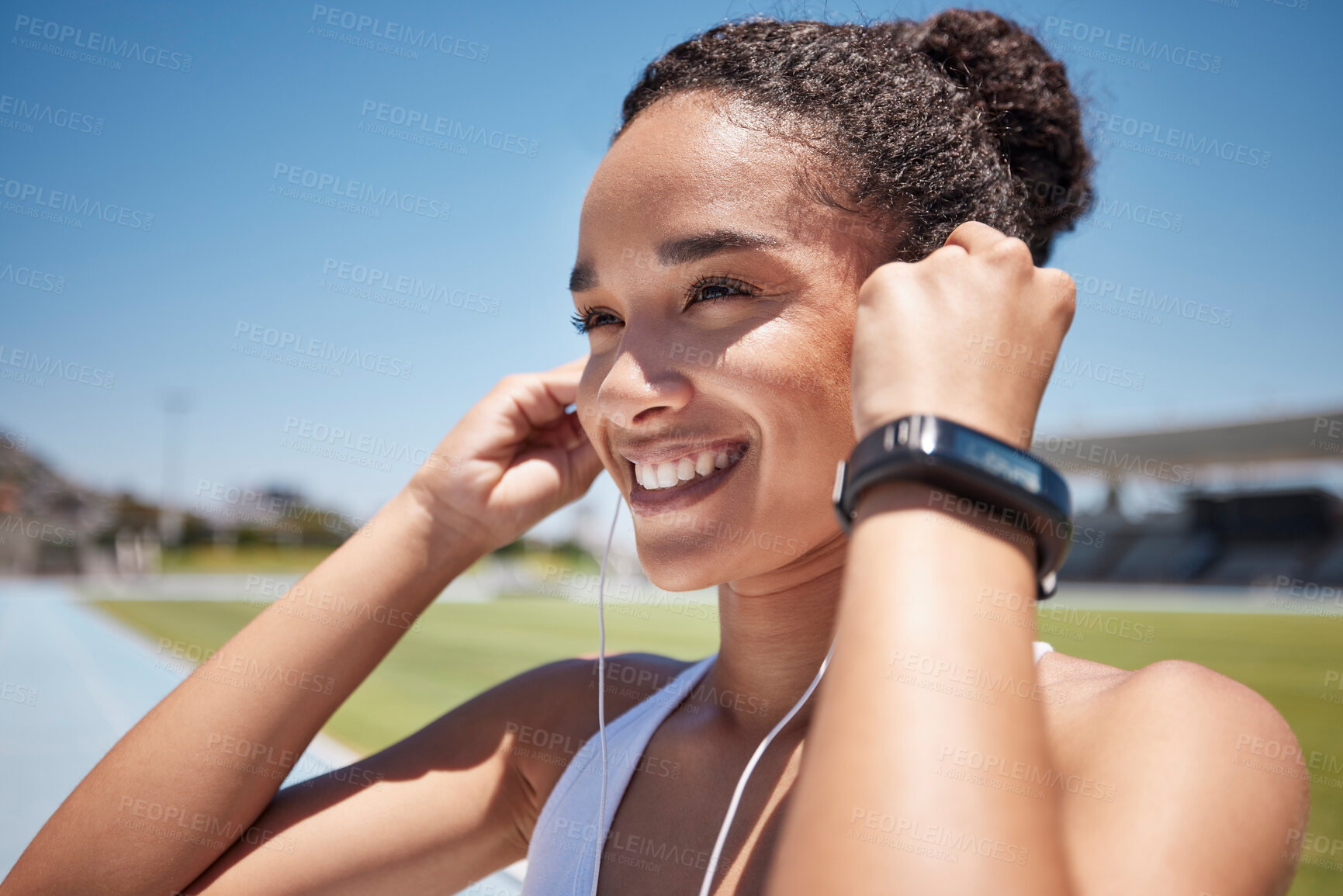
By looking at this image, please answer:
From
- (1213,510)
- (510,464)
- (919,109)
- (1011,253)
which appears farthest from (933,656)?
(1213,510)

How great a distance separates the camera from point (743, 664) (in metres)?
1.63

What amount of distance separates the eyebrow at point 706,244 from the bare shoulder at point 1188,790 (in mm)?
804

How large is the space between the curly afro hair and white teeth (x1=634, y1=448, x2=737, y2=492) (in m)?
0.47

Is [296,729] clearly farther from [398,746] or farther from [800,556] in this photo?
[800,556]

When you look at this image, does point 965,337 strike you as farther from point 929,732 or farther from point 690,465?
point 690,465

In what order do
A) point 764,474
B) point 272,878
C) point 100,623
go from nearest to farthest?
1. point 764,474
2. point 272,878
3. point 100,623

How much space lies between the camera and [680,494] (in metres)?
1.40

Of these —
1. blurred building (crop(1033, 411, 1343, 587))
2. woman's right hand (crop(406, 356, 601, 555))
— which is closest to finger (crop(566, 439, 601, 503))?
woman's right hand (crop(406, 356, 601, 555))

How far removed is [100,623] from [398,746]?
16.4m

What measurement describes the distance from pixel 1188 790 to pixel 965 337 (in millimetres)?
528

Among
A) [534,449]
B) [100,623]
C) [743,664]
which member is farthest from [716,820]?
[100,623]

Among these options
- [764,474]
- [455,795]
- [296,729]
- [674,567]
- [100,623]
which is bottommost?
[455,795]

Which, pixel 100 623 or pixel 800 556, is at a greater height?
pixel 100 623

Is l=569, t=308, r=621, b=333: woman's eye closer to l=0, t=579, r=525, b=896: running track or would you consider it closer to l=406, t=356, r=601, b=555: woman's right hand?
l=406, t=356, r=601, b=555: woman's right hand
